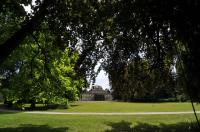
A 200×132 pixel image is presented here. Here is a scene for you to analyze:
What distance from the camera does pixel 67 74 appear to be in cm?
3781

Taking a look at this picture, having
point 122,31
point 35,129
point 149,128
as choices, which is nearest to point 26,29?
point 122,31

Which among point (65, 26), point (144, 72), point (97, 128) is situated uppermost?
point (65, 26)

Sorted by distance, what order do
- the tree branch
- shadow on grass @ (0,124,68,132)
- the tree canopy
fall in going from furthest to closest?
shadow on grass @ (0,124,68,132), the tree branch, the tree canopy

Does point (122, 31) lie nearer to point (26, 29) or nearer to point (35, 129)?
point (26, 29)

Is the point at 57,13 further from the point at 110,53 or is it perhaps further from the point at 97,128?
the point at 97,128

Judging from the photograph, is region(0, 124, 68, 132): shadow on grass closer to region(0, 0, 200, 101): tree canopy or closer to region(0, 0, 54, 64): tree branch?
region(0, 0, 200, 101): tree canopy

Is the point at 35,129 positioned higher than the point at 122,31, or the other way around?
the point at 122,31

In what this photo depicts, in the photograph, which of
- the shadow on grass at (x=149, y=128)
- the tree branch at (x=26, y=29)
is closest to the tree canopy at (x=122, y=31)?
the tree branch at (x=26, y=29)

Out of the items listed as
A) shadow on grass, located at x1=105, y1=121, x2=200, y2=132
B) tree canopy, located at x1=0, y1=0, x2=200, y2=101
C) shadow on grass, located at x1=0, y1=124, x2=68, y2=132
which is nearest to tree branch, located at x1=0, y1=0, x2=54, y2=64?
tree canopy, located at x1=0, y1=0, x2=200, y2=101

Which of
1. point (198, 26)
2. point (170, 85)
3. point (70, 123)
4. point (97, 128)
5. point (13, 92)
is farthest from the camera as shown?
point (13, 92)

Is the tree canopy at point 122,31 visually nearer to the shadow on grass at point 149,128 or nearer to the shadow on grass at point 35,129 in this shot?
the shadow on grass at point 149,128

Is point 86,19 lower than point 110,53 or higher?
higher

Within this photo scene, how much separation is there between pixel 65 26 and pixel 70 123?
13526 mm

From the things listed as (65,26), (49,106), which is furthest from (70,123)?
(49,106)
